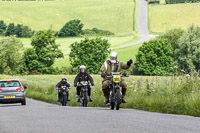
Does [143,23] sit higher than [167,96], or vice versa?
[143,23]

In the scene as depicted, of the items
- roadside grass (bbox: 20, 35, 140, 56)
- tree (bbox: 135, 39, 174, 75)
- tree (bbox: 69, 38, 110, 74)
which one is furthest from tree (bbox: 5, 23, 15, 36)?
tree (bbox: 135, 39, 174, 75)

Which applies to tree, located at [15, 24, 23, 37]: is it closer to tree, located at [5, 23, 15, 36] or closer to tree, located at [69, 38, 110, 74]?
tree, located at [5, 23, 15, 36]

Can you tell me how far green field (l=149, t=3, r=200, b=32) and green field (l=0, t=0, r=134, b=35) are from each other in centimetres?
793

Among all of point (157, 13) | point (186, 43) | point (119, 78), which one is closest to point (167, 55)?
point (186, 43)

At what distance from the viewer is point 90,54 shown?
10925 centimetres

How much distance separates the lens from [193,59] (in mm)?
91312

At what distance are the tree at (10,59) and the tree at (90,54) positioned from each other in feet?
36.7

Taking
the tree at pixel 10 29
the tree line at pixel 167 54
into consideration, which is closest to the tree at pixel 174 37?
the tree line at pixel 167 54

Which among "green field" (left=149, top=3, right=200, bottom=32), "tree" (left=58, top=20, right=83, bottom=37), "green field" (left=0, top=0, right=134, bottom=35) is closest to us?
"green field" (left=149, top=3, right=200, bottom=32)

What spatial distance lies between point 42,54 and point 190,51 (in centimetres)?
3417

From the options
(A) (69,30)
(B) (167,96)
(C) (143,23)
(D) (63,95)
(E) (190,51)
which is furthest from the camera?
(C) (143,23)

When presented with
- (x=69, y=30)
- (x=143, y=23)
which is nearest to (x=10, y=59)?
(x=69, y=30)

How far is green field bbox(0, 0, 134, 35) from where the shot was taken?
160375mm

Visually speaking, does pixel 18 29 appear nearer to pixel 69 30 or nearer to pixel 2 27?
pixel 2 27
